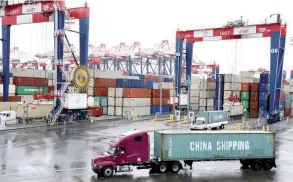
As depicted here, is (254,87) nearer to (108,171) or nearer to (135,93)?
(135,93)

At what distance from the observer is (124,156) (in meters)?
22.6

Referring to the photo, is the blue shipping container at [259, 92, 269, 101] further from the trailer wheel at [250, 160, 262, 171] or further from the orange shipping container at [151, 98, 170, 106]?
the trailer wheel at [250, 160, 262, 171]

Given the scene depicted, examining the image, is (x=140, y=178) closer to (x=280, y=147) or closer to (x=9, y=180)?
(x=9, y=180)

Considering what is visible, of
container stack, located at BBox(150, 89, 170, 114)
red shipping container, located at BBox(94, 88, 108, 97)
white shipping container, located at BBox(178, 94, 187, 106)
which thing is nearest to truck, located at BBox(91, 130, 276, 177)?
white shipping container, located at BBox(178, 94, 187, 106)

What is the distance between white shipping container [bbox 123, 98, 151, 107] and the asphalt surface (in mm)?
22018

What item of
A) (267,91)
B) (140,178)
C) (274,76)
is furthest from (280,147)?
(267,91)

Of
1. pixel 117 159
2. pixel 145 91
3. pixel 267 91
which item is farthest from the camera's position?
pixel 145 91

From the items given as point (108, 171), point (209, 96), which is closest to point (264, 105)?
point (209, 96)

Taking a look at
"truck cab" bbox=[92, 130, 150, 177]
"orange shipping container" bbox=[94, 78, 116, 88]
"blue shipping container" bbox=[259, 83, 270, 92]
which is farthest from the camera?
"orange shipping container" bbox=[94, 78, 116, 88]

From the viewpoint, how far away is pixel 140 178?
22141 mm

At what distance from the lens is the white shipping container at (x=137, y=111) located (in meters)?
62.3

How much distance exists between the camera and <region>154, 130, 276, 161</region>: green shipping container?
23228mm

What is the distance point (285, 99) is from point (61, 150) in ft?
167

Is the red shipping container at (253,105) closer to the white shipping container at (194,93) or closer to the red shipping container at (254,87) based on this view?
the red shipping container at (254,87)
